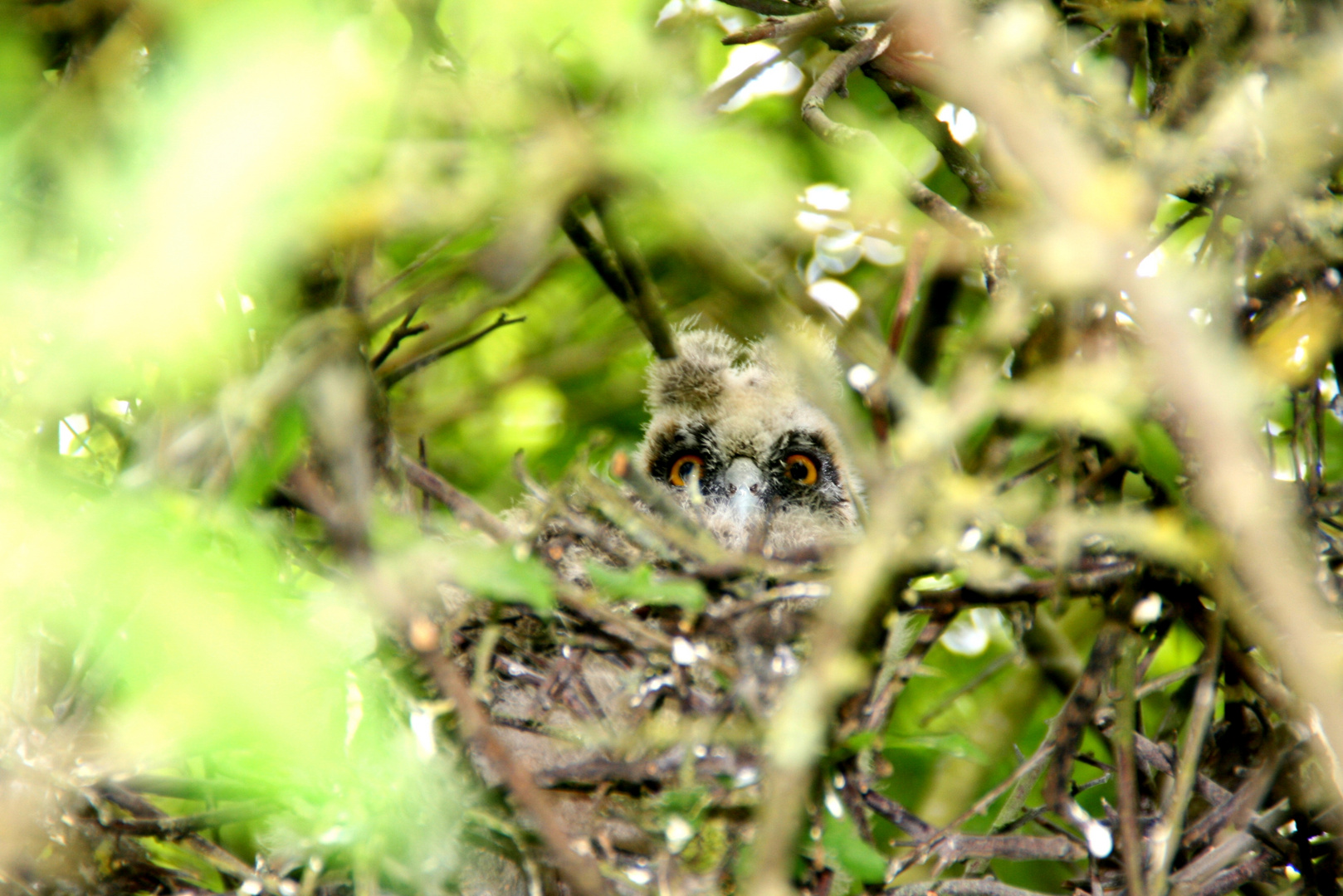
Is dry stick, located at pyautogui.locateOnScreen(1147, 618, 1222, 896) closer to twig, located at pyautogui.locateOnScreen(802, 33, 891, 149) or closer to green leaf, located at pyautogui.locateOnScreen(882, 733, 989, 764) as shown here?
green leaf, located at pyautogui.locateOnScreen(882, 733, 989, 764)

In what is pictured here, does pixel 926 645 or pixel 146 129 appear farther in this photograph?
pixel 926 645

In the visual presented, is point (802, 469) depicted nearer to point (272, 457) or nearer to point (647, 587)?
point (647, 587)

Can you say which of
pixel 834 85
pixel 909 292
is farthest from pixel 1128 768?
pixel 834 85

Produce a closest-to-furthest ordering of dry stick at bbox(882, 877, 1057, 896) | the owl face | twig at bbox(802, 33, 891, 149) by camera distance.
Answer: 1. dry stick at bbox(882, 877, 1057, 896)
2. twig at bbox(802, 33, 891, 149)
3. the owl face

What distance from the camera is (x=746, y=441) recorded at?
229 cm

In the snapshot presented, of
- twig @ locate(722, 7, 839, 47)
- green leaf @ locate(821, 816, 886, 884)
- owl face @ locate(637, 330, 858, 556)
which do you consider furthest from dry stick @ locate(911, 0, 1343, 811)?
owl face @ locate(637, 330, 858, 556)

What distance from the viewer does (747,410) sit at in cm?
231

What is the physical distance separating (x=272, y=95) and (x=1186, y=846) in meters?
1.32

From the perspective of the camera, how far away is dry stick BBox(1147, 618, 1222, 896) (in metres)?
1.14

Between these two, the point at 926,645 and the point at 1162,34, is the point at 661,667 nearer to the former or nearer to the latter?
the point at 926,645

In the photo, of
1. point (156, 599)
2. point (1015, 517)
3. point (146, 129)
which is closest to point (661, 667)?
point (1015, 517)

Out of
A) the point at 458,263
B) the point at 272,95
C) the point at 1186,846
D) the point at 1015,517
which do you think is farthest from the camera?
the point at 458,263

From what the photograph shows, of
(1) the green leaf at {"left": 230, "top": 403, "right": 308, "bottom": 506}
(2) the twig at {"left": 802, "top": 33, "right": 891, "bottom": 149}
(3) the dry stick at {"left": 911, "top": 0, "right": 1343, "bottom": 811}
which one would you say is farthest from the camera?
(2) the twig at {"left": 802, "top": 33, "right": 891, "bottom": 149}

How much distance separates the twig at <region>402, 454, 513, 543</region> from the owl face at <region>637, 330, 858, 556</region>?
925 millimetres
